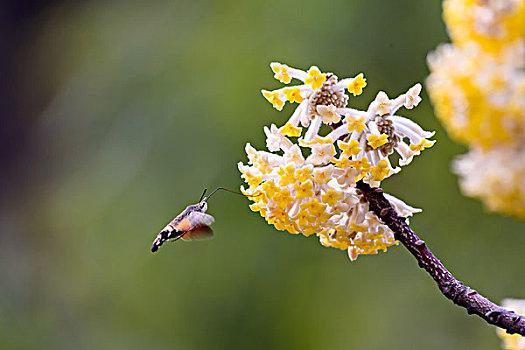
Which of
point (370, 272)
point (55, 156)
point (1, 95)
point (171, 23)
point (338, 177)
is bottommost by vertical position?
point (338, 177)

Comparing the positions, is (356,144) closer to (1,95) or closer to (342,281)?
(342,281)

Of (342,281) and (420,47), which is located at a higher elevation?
(420,47)

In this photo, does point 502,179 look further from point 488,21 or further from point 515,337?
point 515,337

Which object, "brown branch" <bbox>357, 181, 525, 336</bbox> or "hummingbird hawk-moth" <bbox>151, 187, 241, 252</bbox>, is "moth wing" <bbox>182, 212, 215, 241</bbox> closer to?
"hummingbird hawk-moth" <bbox>151, 187, 241, 252</bbox>

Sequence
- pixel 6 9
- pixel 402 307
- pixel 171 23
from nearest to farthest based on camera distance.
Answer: pixel 402 307 → pixel 171 23 → pixel 6 9

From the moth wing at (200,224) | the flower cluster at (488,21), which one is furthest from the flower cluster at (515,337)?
the flower cluster at (488,21)

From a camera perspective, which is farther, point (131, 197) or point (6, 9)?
point (6, 9)

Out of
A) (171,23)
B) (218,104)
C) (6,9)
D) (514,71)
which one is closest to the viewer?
(514,71)

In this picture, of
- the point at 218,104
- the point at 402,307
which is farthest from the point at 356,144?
the point at 218,104

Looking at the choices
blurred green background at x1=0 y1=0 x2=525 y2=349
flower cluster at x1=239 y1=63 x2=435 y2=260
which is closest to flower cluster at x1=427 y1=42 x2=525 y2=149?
flower cluster at x1=239 y1=63 x2=435 y2=260
